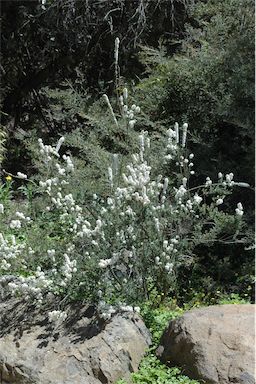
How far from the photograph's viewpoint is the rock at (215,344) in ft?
11.4

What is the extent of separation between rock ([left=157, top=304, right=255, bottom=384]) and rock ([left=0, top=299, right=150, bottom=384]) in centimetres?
26

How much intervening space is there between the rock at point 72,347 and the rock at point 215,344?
0.84 feet

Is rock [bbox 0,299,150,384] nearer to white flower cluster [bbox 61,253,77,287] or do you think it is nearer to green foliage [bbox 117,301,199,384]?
green foliage [bbox 117,301,199,384]

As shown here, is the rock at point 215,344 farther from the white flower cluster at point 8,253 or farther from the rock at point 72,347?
the white flower cluster at point 8,253

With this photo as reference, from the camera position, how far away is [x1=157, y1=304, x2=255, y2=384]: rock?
3.47m

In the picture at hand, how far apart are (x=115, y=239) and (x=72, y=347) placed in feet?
2.51

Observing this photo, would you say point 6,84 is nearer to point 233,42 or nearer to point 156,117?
point 156,117

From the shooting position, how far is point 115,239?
4035mm

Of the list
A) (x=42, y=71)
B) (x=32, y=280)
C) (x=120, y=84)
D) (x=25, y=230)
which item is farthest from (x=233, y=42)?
(x=42, y=71)

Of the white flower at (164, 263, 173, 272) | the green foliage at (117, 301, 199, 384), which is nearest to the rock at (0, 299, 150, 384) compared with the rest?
the green foliage at (117, 301, 199, 384)

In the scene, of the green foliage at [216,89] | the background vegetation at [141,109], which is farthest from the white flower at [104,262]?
the green foliage at [216,89]

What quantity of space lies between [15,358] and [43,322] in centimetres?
32

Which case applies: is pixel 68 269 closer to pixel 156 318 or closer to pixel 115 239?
pixel 115 239

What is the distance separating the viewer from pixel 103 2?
7.68 meters
